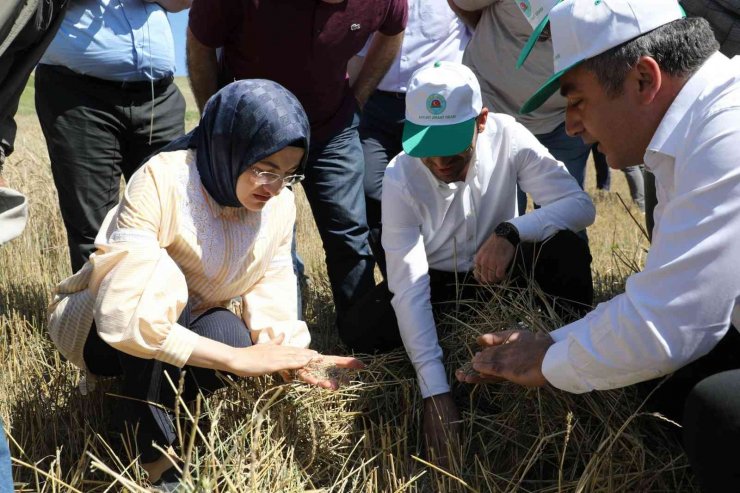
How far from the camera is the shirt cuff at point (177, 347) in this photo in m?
2.33

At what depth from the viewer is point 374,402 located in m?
2.80

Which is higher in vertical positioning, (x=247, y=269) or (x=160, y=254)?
(x=160, y=254)

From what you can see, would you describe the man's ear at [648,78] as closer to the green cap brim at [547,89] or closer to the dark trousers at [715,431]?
the green cap brim at [547,89]

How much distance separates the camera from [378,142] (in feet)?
13.1

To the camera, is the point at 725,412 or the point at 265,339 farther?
the point at 265,339

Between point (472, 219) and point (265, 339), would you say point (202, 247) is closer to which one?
point (265, 339)

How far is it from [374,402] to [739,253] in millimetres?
1420

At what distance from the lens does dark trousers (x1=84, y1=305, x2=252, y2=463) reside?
245cm

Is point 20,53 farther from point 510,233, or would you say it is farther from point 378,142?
point 378,142

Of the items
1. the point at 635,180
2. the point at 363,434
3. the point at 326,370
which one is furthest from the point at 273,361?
the point at 635,180

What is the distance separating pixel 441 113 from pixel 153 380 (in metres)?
1.30

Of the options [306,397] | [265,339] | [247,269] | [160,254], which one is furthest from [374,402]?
[160,254]

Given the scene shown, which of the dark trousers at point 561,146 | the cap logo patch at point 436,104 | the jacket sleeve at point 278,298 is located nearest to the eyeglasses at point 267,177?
the jacket sleeve at point 278,298

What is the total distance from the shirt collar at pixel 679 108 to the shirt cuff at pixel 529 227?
981mm
